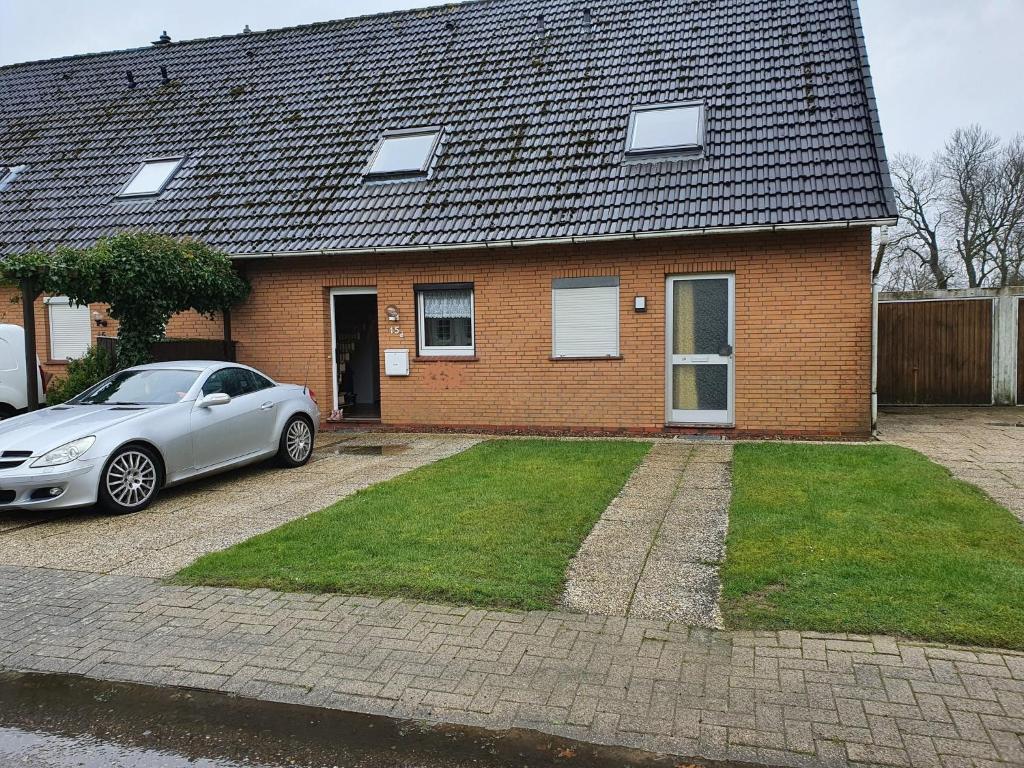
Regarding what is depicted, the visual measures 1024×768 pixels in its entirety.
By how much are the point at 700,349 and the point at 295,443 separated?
581 cm

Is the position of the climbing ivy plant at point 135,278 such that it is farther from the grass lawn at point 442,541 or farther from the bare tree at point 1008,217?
the bare tree at point 1008,217

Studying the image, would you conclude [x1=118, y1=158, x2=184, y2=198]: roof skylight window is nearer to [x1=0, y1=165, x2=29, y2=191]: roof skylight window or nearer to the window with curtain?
[x1=0, y1=165, x2=29, y2=191]: roof skylight window

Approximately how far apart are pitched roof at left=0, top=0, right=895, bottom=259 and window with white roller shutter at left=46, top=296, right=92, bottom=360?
1269 millimetres

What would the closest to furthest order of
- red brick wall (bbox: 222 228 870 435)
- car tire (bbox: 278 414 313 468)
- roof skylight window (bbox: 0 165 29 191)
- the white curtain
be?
car tire (bbox: 278 414 313 468) → red brick wall (bbox: 222 228 870 435) → the white curtain → roof skylight window (bbox: 0 165 29 191)

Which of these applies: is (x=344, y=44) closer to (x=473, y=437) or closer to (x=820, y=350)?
(x=473, y=437)

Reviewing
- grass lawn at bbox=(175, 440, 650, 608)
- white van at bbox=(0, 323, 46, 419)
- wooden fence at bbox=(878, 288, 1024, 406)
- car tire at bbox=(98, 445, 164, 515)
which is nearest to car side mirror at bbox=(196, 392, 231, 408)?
car tire at bbox=(98, 445, 164, 515)

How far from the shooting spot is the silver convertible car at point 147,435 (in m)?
7.02

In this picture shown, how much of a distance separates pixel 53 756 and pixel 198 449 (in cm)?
521

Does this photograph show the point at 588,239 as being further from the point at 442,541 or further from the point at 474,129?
the point at 442,541

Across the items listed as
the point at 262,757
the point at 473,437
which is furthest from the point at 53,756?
the point at 473,437

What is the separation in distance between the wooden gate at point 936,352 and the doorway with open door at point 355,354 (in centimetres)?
996

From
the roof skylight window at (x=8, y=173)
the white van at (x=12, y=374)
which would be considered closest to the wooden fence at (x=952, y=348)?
the white van at (x=12, y=374)

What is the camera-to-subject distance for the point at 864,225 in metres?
10.2

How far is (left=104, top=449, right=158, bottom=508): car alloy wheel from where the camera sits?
288 inches
